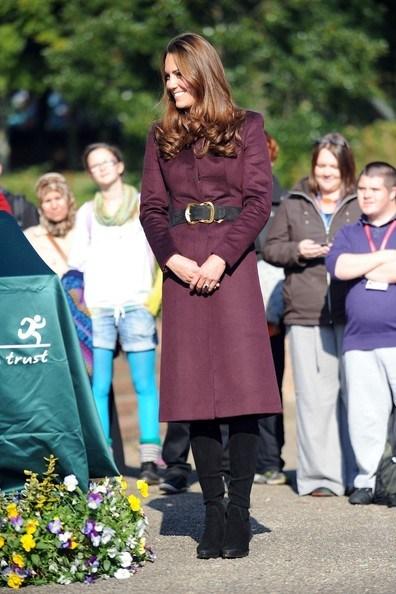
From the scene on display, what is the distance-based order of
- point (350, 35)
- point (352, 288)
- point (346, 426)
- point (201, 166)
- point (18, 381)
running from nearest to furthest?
point (18, 381)
point (201, 166)
point (352, 288)
point (346, 426)
point (350, 35)

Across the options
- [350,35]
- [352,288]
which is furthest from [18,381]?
[350,35]

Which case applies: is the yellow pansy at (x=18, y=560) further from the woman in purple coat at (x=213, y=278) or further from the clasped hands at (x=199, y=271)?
the clasped hands at (x=199, y=271)

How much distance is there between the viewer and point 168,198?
243 inches

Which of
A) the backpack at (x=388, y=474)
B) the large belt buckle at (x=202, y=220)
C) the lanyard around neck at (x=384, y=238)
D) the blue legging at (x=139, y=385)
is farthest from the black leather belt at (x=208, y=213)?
the blue legging at (x=139, y=385)

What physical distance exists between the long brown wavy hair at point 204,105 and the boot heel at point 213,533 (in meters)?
1.50

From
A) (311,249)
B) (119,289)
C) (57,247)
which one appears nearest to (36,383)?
(311,249)

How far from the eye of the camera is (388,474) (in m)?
7.46

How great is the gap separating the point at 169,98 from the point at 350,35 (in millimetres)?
14673

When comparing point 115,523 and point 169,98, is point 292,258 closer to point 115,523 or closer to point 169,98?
point 169,98

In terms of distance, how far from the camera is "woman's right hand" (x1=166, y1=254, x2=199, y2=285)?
590 cm

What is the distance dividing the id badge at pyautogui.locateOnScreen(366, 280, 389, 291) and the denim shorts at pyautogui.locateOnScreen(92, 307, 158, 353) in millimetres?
1544

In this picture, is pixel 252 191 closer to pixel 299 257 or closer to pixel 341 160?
pixel 299 257

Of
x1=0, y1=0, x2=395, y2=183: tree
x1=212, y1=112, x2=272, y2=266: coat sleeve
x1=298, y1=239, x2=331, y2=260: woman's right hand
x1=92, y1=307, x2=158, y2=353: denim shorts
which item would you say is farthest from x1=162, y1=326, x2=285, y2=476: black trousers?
x1=0, y1=0, x2=395, y2=183: tree

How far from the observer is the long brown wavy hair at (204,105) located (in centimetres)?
594
